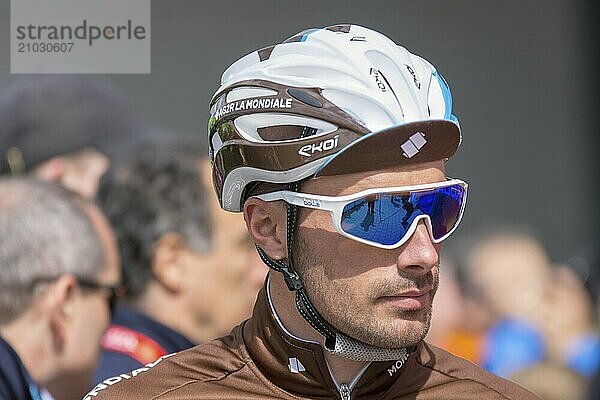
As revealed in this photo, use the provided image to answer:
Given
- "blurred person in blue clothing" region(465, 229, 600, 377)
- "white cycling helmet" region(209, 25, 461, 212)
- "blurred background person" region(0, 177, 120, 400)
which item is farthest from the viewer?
"blurred person in blue clothing" region(465, 229, 600, 377)

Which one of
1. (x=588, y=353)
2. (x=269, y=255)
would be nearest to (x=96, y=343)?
(x=588, y=353)

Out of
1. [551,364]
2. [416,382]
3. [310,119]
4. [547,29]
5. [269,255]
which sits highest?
[547,29]

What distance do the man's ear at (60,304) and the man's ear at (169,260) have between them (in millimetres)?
302

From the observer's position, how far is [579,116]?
4.37 m

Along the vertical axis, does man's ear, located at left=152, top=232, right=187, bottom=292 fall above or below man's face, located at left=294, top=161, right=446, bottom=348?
below

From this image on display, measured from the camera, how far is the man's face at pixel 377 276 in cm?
224

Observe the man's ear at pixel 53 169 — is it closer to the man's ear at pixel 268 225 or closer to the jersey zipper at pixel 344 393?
the man's ear at pixel 268 225

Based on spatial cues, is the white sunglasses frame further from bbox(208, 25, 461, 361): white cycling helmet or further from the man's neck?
the man's neck

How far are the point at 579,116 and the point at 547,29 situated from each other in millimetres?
330

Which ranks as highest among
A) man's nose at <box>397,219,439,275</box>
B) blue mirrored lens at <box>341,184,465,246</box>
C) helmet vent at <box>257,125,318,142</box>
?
helmet vent at <box>257,125,318,142</box>

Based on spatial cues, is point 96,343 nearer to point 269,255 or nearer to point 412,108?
point 269,255

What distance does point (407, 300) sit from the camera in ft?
7.35

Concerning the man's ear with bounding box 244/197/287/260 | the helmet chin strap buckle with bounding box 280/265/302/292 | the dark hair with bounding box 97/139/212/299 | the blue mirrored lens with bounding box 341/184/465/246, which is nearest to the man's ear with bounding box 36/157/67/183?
the dark hair with bounding box 97/139/212/299

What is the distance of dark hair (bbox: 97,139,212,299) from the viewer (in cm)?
435
